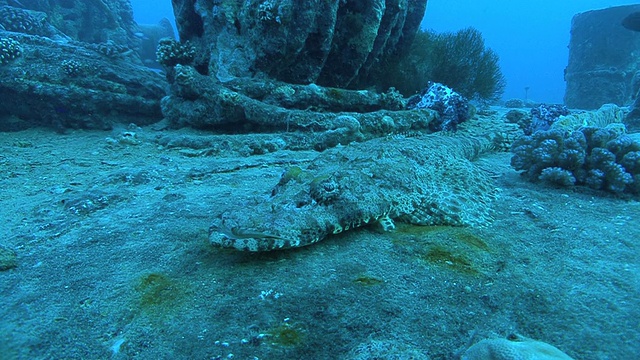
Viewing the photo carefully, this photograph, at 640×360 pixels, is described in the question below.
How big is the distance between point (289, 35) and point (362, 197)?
5.71m

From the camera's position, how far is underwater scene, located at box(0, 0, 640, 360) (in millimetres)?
2033

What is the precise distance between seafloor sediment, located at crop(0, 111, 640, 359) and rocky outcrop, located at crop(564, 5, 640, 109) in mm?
23747

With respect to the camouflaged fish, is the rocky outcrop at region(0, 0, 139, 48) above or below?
above

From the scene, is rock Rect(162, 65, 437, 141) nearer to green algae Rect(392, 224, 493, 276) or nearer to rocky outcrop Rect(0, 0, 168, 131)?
rocky outcrop Rect(0, 0, 168, 131)

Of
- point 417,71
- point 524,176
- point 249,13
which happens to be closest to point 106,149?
point 249,13

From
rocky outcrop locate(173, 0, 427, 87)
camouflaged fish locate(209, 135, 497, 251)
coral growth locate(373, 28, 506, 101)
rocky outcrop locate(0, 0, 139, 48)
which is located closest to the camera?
camouflaged fish locate(209, 135, 497, 251)

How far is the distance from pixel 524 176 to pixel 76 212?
5955 mm

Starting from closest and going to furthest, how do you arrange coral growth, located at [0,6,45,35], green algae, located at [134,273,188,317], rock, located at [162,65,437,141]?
green algae, located at [134,273,188,317]
rock, located at [162,65,437,141]
coral growth, located at [0,6,45,35]

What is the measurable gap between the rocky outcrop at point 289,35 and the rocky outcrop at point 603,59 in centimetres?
1981

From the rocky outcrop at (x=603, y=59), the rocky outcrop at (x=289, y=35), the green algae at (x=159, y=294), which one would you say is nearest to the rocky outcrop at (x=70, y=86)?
the rocky outcrop at (x=289, y=35)

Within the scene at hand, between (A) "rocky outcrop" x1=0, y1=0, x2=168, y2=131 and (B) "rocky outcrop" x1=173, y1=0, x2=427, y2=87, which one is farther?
(B) "rocky outcrop" x1=173, y1=0, x2=427, y2=87

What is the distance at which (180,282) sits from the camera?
2445mm

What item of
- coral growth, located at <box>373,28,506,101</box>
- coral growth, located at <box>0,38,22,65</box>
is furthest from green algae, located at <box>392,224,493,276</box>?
coral growth, located at <box>0,38,22,65</box>

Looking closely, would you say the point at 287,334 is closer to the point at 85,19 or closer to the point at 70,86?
the point at 70,86
